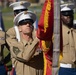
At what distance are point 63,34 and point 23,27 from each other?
568 millimetres

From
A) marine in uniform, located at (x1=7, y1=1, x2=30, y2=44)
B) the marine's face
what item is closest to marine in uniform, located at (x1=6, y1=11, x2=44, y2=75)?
the marine's face

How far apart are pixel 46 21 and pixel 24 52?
91 cm

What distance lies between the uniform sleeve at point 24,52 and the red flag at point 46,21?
0.55 m

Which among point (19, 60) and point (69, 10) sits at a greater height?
point (69, 10)

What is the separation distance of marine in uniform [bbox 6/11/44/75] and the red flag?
0.61 metres

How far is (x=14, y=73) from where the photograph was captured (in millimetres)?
7145

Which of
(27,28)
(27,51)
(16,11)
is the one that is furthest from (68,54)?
(16,11)

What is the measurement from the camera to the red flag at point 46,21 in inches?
231

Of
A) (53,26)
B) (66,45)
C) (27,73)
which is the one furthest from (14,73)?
(53,26)

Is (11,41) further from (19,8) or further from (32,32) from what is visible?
(19,8)

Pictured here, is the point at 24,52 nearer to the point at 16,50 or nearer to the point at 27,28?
the point at 16,50

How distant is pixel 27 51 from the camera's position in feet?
21.8

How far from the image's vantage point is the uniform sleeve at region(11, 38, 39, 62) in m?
6.64

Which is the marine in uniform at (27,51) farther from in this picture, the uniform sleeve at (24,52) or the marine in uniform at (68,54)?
the marine in uniform at (68,54)
